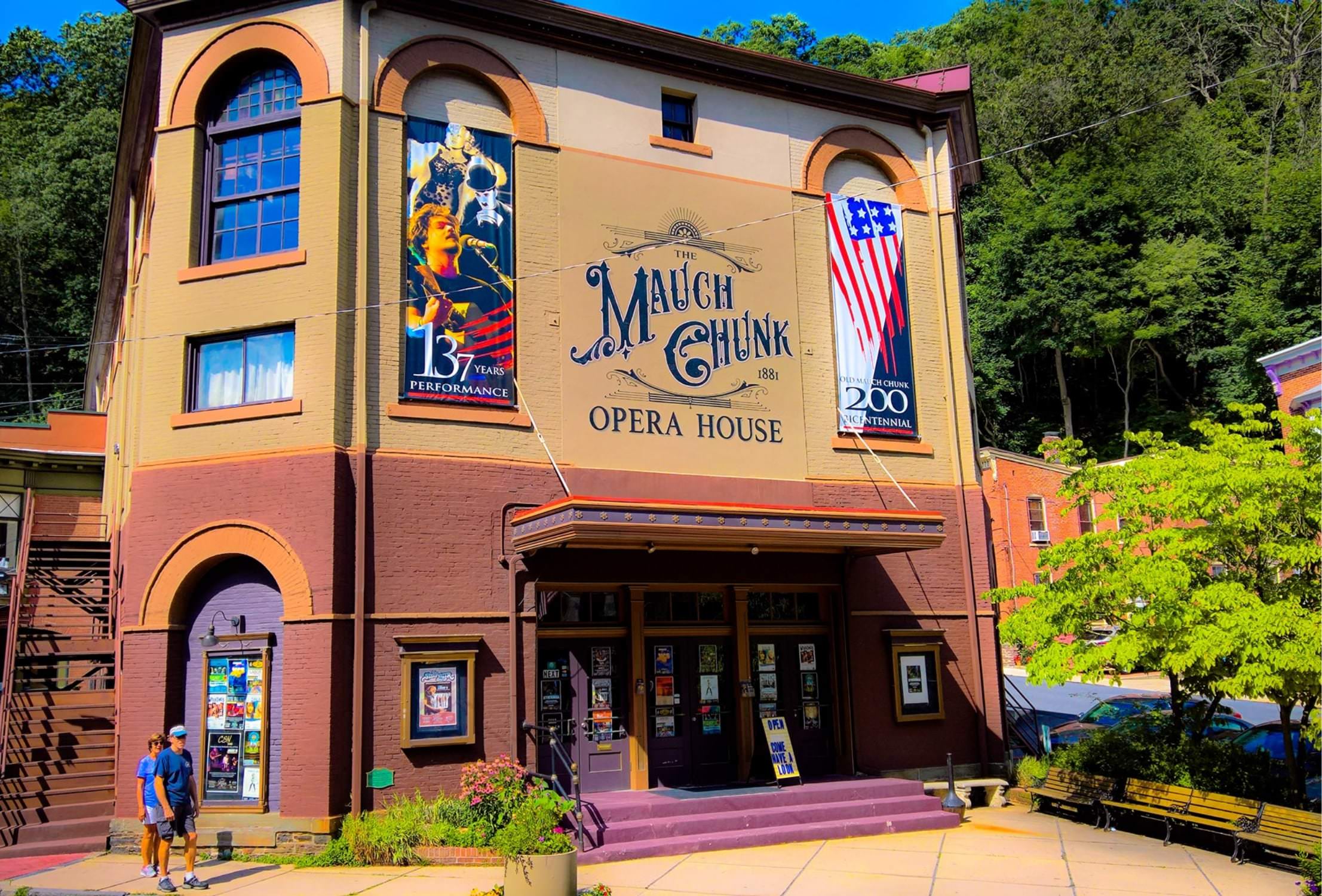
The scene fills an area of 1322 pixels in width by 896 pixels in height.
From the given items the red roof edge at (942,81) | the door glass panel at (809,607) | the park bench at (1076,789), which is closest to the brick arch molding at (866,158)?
the red roof edge at (942,81)

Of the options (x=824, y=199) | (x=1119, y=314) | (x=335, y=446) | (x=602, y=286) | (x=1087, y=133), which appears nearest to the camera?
(x=335, y=446)

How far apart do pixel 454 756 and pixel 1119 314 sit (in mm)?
41769

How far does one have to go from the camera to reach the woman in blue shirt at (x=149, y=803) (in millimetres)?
12445

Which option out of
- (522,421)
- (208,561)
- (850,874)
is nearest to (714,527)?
(522,421)

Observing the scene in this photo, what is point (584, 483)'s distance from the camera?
1678cm

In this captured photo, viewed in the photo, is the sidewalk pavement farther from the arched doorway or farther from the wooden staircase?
the wooden staircase

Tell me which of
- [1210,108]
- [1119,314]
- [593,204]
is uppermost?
[1210,108]

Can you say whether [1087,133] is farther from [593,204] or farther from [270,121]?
[270,121]

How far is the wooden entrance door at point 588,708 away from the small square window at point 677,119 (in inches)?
354

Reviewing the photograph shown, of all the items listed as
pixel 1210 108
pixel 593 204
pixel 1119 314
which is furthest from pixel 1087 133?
pixel 593 204

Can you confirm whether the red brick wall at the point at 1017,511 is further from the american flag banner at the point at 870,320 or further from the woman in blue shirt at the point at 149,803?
the woman in blue shirt at the point at 149,803

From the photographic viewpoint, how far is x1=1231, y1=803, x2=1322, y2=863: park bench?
40.2ft

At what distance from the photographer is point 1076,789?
1619cm

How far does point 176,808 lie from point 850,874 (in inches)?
316
